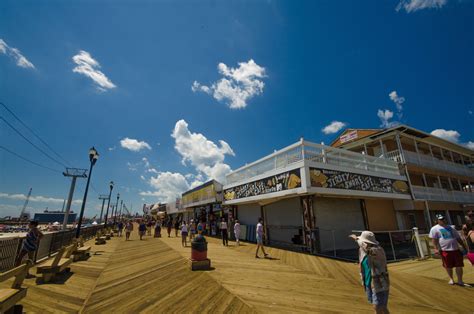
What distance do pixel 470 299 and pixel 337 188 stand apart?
6541mm

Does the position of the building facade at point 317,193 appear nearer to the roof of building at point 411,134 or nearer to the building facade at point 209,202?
the roof of building at point 411,134

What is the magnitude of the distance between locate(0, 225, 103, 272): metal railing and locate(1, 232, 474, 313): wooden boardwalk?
1.92m

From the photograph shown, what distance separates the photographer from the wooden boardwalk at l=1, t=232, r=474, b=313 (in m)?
4.30

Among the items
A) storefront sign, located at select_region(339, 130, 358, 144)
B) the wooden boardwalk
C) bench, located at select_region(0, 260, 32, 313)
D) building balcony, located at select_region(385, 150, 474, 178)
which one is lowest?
the wooden boardwalk

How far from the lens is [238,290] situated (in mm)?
5195

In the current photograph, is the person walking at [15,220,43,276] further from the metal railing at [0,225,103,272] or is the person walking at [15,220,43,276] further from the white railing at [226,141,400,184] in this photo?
the white railing at [226,141,400,184]

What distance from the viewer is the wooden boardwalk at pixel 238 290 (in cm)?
430

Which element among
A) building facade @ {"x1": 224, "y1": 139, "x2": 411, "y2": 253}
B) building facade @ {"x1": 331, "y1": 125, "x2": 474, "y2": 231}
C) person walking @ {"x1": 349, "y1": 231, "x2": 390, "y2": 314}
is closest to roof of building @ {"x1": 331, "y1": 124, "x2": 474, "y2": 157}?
building facade @ {"x1": 331, "y1": 125, "x2": 474, "y2": 231}

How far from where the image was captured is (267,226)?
14008 mm

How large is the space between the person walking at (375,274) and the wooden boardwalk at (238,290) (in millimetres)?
1350

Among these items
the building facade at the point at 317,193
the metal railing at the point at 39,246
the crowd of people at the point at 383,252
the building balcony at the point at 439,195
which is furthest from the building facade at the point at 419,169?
the metal railing at the point at 39,246

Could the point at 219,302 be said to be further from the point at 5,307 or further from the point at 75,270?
the point at 75,270

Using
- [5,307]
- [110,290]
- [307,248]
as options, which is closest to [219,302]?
[110,290]

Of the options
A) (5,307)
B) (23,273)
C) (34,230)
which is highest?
(34,230)
